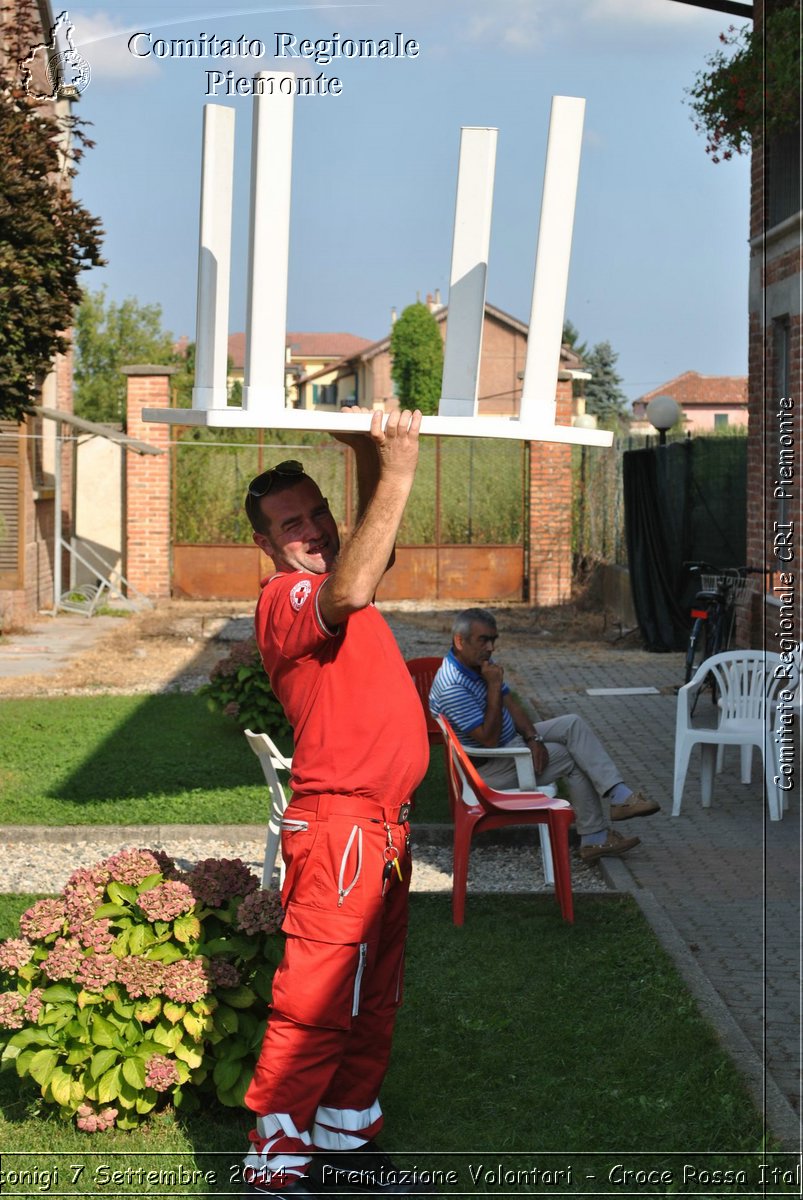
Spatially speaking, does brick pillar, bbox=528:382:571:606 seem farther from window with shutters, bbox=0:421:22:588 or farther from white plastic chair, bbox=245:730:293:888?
white plastic chair, bbox=245:730:293:888

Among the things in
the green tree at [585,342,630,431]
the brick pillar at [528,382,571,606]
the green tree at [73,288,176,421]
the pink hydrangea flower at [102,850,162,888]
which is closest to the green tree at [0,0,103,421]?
the pink hydrangea flower at [102,850,162,888]

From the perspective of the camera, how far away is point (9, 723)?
11.8 m

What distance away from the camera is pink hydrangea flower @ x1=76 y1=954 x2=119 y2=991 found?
4.04 metres

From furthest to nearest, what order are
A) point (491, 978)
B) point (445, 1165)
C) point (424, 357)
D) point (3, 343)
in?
1. point (424, 357)
2. point (3, 343)
3. point (491, 978)
4. point (445, 1165)

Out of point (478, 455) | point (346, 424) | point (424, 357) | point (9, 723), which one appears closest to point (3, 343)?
point (9, 723)

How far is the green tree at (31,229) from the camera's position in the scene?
873 cm

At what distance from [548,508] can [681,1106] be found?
60.1ft

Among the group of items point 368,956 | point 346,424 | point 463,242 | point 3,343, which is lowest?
point 368,956

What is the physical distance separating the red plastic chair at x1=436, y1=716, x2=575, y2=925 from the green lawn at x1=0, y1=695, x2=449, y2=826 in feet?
5.21

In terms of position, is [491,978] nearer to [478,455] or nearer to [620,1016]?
[620,1016]

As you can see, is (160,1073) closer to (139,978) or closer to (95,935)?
(139,978)

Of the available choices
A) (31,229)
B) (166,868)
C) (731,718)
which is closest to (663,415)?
(731,718)

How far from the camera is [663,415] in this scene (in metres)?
17.6

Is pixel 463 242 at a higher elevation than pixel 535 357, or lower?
higher
